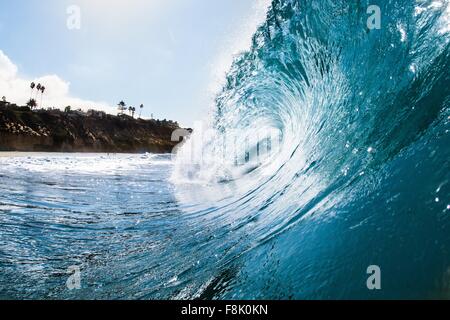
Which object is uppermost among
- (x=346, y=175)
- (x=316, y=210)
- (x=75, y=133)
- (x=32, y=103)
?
(x=32, y=103)

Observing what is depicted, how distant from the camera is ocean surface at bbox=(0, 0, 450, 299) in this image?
2.16m

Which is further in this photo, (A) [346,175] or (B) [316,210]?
(A) [346,175]

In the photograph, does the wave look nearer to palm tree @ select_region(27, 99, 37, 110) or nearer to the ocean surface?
the ocean surface

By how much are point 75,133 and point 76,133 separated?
0.35m

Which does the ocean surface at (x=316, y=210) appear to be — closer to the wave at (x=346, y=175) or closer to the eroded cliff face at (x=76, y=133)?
the wave at (x=346, y=175)

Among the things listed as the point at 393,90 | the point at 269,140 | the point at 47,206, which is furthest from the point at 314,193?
the point at 269,140

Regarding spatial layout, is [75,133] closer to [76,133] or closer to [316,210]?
[76,133]

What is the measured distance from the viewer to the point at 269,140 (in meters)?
10.1

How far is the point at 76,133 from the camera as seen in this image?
211 feet

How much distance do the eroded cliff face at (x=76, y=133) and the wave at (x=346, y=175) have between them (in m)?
50.7

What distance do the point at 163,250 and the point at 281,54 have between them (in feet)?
18.5

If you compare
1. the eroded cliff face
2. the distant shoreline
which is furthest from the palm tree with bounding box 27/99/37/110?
the eroded cliff face

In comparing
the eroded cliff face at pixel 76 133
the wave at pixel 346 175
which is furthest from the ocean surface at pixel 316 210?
the eroded cliff face at pixel 76 133

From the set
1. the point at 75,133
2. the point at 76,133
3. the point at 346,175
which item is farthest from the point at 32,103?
the point at 346,175
